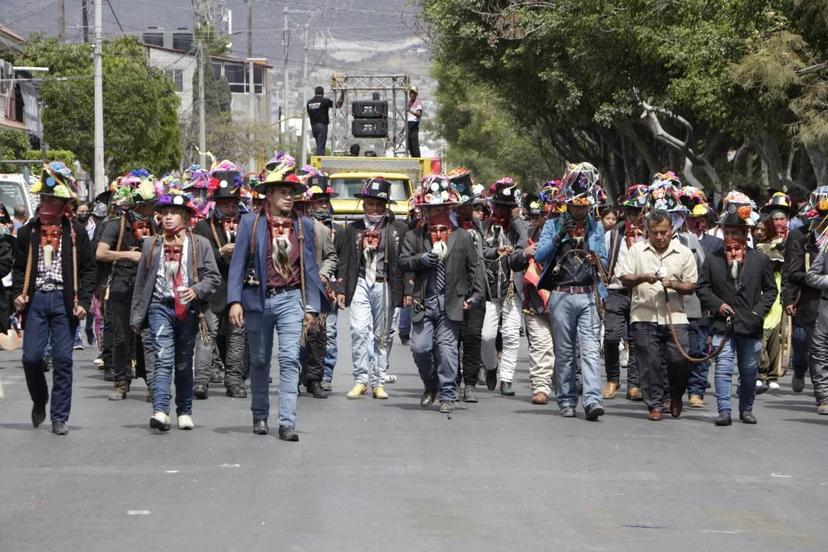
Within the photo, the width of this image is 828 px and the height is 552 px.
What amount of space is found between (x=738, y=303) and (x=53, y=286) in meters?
5.37

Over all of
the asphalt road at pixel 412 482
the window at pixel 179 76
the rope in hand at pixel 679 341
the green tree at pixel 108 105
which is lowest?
the asphalt road at pixel 412 482

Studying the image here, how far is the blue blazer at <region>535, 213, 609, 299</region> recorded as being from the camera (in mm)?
12953

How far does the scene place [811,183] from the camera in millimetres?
38312

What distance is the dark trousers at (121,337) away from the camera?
14117 millimetres

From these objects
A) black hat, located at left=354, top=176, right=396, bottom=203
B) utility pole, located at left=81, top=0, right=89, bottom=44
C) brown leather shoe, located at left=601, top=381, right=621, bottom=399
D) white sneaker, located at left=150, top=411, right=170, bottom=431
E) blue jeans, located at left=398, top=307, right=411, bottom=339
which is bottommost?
brown leather shoe, located at left=601, top=381, right=621, bottom=399

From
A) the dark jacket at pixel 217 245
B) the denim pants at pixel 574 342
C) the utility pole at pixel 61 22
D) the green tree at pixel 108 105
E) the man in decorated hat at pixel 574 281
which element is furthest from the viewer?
the utility pole at pixel 61 22

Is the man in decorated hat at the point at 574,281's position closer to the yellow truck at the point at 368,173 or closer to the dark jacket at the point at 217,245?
the dark jacket at the point at 217,245

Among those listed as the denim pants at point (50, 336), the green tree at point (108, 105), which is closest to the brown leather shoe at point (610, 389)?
the denim pants at point (50, 336)

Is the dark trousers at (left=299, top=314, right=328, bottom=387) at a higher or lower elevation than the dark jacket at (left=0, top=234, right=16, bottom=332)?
lower

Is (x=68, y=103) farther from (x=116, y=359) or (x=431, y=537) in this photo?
(x=431, y=537)

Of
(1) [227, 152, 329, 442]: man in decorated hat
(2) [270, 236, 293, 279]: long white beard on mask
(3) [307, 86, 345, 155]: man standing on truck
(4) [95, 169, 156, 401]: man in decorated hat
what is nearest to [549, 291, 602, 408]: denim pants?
(1) [227, 152, 329, 442]: man in decorated hat

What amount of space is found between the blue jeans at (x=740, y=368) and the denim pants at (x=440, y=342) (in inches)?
82.9

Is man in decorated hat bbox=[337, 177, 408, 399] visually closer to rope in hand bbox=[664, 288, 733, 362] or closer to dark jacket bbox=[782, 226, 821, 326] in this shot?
rope in hand bbox=[664, 288, 733, 362]

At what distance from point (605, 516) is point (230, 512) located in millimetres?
2011
